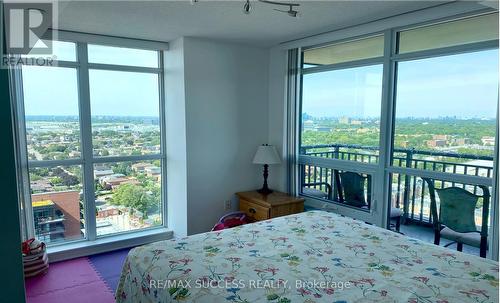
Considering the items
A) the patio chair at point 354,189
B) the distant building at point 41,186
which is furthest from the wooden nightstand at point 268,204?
the distant building at point 41,186

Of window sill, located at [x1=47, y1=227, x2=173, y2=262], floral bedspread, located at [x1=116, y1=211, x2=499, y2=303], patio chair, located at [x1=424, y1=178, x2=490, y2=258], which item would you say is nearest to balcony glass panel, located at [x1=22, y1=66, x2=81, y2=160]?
window sill, located at [x1=47, y1=227, x2=173, y2=262]

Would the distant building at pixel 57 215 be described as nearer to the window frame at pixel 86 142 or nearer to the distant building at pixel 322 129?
the window frame at pixel 86 142

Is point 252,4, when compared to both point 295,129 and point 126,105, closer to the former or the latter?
point 295,129

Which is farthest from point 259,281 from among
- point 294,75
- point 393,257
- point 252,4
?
point 294,75

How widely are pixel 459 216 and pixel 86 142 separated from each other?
370 cm

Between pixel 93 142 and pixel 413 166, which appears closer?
pixel 413 166

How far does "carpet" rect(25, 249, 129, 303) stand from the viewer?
112 inches

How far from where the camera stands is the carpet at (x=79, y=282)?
2.85 meters

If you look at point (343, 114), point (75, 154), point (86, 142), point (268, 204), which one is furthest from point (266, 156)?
point (75, 154)

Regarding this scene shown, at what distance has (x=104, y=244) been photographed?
3.81 m

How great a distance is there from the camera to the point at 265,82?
4.32 metres

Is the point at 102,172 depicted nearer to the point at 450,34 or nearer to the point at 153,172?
the point at 153,172

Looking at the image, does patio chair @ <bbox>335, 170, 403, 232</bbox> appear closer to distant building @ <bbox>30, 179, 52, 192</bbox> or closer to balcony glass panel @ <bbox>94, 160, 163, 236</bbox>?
balcony glass panel @ <bbox>94, 160, 163, 236</bbox>

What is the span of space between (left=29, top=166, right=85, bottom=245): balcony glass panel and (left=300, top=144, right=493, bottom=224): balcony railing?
275 centimetres
